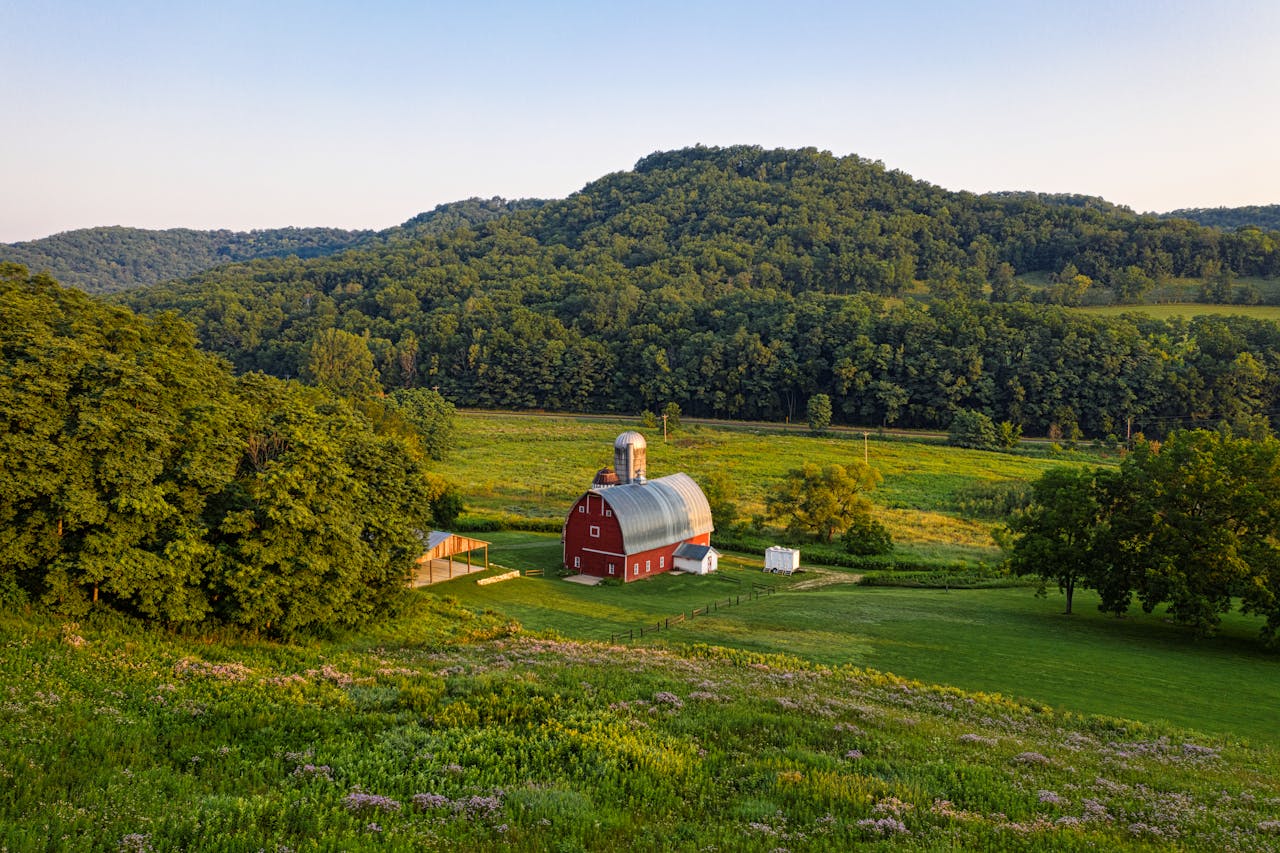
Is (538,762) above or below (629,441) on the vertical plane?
below

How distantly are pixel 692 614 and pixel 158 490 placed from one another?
25.6m

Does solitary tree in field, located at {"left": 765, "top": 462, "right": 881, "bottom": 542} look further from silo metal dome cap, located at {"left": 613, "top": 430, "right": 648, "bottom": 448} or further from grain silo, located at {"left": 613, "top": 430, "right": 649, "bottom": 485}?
silo metal dome cap, located at {"left": 613, "top": 430, "right": 648, "bottom": 448}

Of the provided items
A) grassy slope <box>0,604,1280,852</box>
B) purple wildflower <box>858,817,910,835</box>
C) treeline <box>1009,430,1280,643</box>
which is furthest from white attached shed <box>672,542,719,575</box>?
purple wildflower <box>858,817,910,835</box>

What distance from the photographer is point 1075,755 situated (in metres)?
19.0

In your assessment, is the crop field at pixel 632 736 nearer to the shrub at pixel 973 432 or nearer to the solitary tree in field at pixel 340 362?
the shrub at pixel 973 432

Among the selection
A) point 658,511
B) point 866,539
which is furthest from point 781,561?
point 658,511

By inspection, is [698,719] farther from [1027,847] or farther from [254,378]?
[254,378]

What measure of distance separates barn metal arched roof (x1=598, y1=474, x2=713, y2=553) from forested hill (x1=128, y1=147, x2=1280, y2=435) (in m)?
70.1

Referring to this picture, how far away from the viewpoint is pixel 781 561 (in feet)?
168

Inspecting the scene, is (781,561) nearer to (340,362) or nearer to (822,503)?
(822,503)

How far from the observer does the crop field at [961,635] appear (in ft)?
91.0

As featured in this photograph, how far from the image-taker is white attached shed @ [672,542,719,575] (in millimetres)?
51025

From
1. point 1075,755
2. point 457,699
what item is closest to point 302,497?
point 457,699

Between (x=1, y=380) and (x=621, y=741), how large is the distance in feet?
71.0
